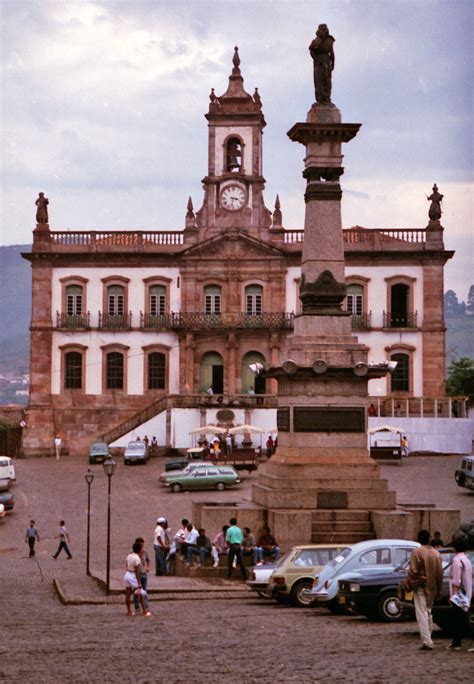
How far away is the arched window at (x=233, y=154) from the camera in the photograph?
58906 millimetres

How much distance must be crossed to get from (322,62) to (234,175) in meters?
32.1

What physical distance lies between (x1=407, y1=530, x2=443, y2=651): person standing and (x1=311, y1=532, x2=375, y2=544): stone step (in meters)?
9.47

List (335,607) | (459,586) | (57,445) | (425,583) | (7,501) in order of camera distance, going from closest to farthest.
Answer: (459,586), (425,583), (335,607), (7,501), (57,445)

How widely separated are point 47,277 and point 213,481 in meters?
21.9

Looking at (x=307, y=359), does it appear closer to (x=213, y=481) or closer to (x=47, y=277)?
(x=213, y=481)

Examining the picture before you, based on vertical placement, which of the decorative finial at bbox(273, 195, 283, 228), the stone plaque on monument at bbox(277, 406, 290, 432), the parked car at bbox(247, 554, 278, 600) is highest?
the decorative finial at bbox(273, 195, 283, 228)

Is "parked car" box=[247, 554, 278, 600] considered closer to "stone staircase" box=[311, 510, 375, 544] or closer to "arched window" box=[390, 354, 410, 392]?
"stone staircase" box=[311, 510, 375, 544]

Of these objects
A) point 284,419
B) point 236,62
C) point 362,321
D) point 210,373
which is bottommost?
point 284,419

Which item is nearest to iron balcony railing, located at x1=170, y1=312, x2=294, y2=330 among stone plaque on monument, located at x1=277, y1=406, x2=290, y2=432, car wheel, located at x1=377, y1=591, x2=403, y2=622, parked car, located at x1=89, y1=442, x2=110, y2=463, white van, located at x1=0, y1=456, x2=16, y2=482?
parked car, located at x1=89, y1=442, x2=110, y2=463

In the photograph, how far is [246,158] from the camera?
5884 cm

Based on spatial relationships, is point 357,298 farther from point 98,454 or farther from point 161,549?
point 161,549

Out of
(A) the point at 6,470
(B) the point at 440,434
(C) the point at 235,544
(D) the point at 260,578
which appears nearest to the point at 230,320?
(B) the point at 440,434

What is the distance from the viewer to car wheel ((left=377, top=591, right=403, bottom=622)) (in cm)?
1659

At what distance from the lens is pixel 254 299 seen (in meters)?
58.5
